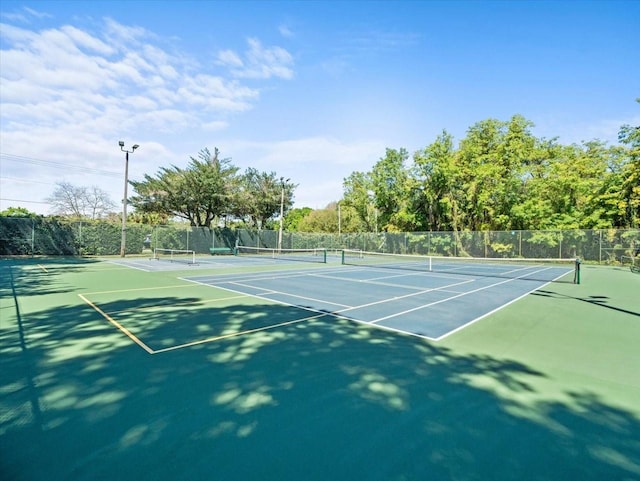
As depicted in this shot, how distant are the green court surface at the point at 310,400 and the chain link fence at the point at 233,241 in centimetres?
1968

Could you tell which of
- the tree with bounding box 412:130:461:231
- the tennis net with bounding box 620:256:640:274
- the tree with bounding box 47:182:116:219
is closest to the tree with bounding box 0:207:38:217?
the tree with bounding box 47:182:116:219

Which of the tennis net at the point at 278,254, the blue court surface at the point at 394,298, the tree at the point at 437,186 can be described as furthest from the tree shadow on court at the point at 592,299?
the tree at the point at 437,186

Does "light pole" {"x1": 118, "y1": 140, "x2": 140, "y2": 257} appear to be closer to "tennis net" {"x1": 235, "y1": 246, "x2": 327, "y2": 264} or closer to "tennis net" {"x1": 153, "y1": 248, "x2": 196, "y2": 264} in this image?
"tennis net" {"x1": 153, "y1": 248, "x2": 196, "y2": 264}

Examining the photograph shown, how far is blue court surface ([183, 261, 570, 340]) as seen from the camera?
611 cm

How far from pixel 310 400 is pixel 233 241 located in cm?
2843

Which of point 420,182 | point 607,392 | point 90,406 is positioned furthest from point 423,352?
point 420,182

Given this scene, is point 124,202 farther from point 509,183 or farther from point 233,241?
point 509,183

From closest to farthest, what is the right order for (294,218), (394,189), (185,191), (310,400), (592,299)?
(310,400), (592,299), (185,191), (394,189), (294,218)

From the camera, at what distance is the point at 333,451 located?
2359 mm

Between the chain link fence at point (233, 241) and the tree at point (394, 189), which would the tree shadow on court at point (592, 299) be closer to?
the chain link fence at point (233, 241)

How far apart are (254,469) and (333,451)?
1.84 feet

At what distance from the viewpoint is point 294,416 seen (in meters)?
2.81

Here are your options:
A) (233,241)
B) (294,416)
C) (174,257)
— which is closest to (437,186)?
(233,241)

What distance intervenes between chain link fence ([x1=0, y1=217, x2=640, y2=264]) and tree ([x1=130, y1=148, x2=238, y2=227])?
309 centimetres
